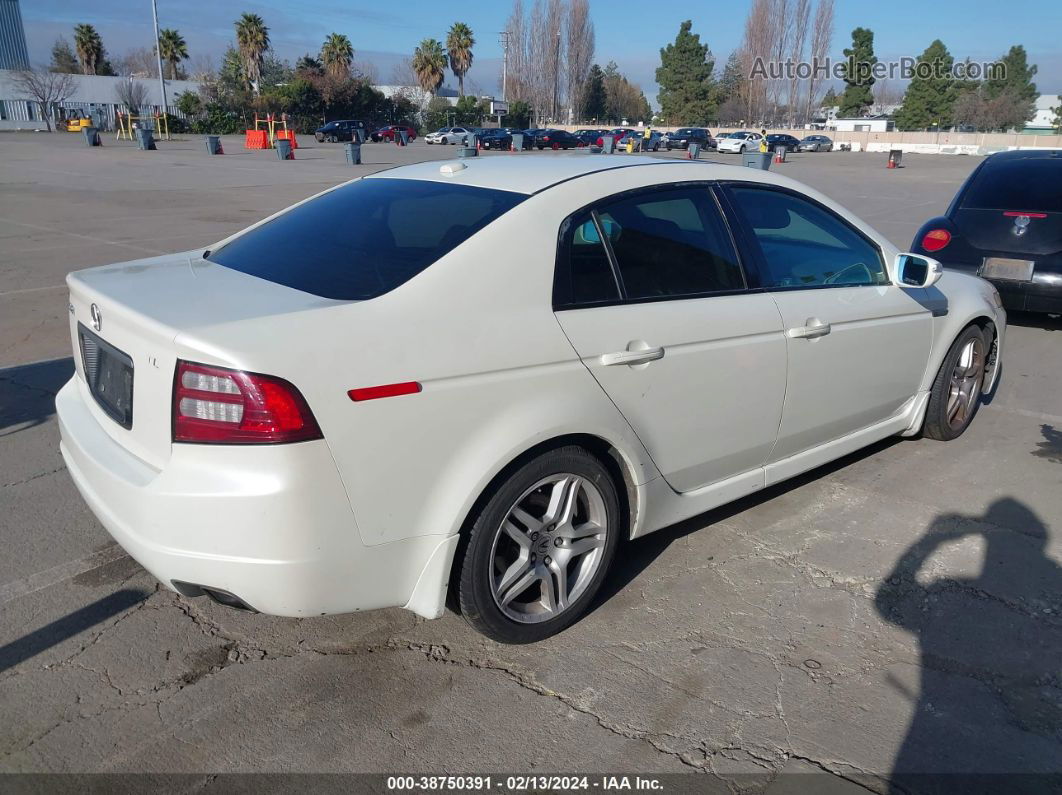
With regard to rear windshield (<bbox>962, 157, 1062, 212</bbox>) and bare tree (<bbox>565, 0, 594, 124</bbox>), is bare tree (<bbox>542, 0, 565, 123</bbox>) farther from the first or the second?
rear windshield (<bbox>962, 157, 1062, 212</bbox>)

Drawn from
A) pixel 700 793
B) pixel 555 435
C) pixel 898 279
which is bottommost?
pixel 700 793

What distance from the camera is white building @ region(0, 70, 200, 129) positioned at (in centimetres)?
6501

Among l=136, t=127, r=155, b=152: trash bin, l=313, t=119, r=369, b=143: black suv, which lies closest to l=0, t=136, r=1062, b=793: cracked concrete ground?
l=136, t=127, r=155, b=152: trash bin

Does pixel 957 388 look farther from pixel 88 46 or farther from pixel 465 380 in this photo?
pixel 88 46

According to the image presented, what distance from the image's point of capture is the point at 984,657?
122 inches

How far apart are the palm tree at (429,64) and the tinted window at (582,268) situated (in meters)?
84.4

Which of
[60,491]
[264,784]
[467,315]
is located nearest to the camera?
[264,784]

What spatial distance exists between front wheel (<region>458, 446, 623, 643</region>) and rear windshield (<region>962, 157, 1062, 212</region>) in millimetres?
6338

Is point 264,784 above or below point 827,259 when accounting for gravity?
below

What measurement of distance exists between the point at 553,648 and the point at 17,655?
1907mm

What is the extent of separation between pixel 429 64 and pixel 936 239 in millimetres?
80511

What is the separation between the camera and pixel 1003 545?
13.0 feet

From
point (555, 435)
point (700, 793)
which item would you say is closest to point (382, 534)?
point (555, 435)

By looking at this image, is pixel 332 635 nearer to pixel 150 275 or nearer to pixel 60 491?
pixel 150 275
